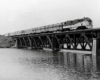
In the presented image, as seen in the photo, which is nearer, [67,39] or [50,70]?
[50,70]

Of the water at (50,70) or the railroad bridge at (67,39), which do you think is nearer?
the water at (50,70)

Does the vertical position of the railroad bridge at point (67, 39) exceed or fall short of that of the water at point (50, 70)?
it exceeds it

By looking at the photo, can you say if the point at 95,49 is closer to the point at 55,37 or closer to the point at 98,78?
the point at 98,78

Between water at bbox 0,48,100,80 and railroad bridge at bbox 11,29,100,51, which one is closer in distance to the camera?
water at bbox 0,48,100,80

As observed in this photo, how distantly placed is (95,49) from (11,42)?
63.2m

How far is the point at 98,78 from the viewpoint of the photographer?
50.2ft

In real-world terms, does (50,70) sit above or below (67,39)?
below

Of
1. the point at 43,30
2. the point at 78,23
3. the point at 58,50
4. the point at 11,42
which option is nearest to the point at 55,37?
the point at 58,50

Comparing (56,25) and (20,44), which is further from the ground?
(56,25)

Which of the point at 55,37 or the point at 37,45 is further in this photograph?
the point at 37,45

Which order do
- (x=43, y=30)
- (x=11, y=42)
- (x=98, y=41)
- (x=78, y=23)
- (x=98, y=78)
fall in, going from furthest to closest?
(x=11, y=42) → (x=43, y=30) → (x=78, y=23) → (x=98, y=41) → (x=98, y=78)

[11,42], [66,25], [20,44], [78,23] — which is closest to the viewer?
[78,23]

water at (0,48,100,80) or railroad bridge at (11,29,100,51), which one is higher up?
Result: railroad bridge at (11,29,100,51)

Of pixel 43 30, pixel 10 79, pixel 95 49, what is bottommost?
pixel 10 79
